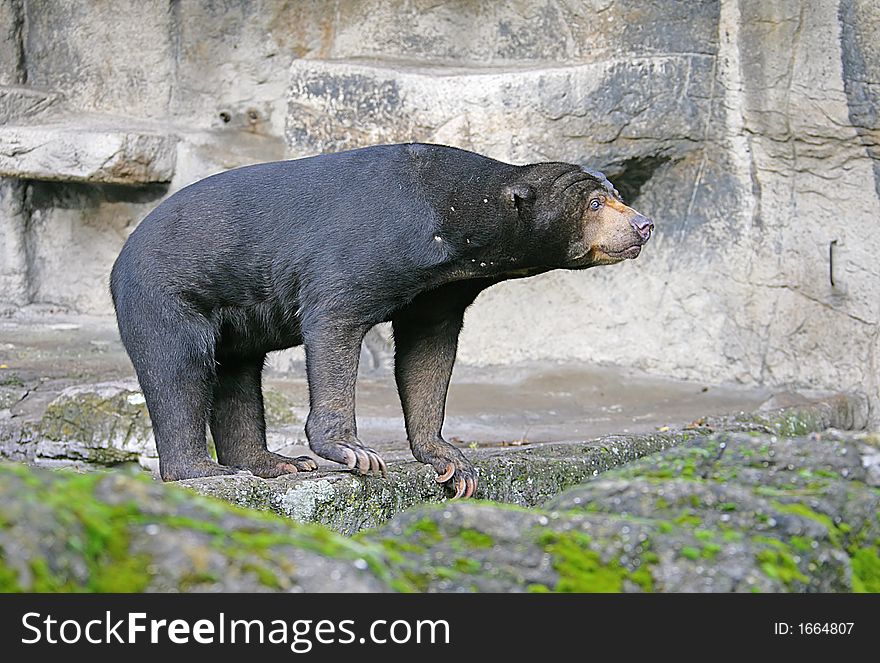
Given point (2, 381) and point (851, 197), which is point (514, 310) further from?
point (2, 381)

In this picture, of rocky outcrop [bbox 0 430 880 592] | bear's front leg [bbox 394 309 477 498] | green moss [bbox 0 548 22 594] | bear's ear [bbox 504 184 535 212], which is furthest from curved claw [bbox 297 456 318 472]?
green moss [bbox 0 548 22 594]

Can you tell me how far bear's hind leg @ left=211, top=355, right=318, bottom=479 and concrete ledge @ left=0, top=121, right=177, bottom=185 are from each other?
16.5 ft

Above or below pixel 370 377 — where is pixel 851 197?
above

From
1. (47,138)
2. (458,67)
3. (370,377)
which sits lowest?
(370,377)

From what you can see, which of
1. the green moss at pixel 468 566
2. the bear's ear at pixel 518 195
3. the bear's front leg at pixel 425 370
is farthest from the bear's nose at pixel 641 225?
the green moss at pixel 468 566

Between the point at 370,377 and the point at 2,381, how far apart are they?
273cm

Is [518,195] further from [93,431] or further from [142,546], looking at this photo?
[93,431]

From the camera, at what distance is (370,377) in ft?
33.0

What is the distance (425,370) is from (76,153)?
19.2 ft

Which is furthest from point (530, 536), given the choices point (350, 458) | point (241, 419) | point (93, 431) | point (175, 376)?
point (93, 431)

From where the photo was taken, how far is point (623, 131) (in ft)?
30.3

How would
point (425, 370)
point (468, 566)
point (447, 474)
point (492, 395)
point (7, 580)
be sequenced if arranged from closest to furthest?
point (7, 580), point (468, 566), point (447, 474), point (425, 370), point (492, 395)

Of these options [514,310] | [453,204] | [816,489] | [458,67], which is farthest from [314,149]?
[816,489]

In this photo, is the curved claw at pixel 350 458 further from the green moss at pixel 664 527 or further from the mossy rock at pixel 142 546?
the mossy rock at pixel 142 546
